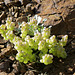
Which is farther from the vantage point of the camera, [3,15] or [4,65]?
[3,15]

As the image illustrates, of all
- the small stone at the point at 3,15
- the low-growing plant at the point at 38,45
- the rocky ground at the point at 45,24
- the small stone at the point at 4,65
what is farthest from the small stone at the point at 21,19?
the small stone at the point at 4,65

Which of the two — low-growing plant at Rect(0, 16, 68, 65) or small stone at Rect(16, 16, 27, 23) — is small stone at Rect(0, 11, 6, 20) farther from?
low-growing plant at Rect(0, 16, 68, 65)

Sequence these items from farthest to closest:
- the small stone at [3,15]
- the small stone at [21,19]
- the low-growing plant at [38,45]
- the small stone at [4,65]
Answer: the small stone at [3,15]
the small stone at [21,19]
the small stone at [4,65]
the low-growing plant at [38,45]

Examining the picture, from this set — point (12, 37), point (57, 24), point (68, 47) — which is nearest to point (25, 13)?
point (57, 24)

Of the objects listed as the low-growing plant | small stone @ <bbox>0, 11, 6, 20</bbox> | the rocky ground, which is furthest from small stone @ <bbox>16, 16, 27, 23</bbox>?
the low-growing plant

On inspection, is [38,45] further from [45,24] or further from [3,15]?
[3,15]

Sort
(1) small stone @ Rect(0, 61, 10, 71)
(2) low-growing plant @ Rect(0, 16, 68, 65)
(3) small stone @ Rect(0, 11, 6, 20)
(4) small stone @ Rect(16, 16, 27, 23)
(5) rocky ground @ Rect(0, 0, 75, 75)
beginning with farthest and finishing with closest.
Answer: (3) small stone @ Rect(0, 11, 6, 20) < (4) small stone @ Rect(16, 16, 27, 23) < (1) small stone @ Rect(0, 61, 10, 71) < (5) rocky ground @ Rect(0, 0, 75, 75) < (2) low-growing plant @ Rect(0, 16, 68, 65)

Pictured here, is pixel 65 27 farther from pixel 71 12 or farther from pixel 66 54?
pixel 66 54

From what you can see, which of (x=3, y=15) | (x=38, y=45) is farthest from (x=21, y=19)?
(x=38, y=45)

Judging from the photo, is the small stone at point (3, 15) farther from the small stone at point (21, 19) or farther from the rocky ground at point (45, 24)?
the small stone at point (21, 19)
